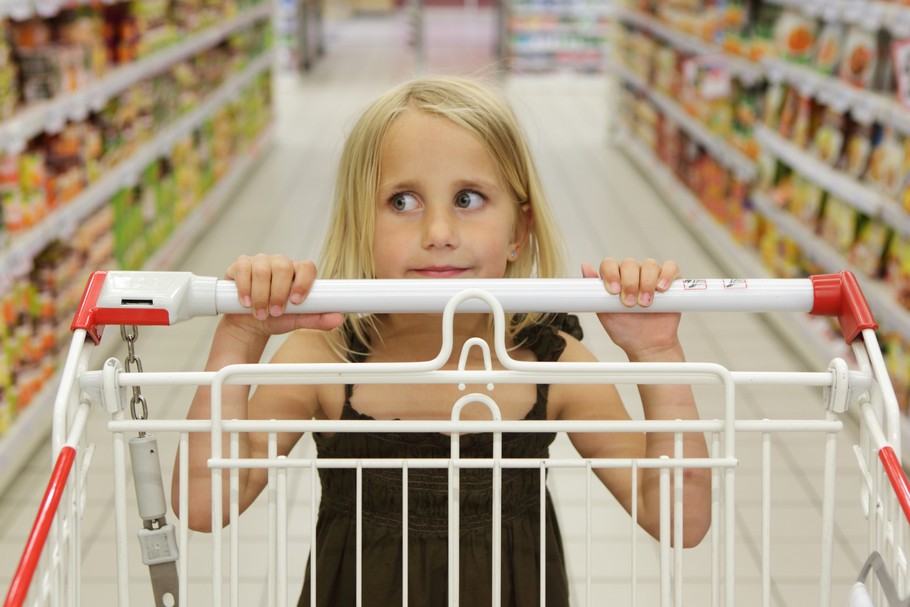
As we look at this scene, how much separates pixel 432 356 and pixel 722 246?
4290 millimetres

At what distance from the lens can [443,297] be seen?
1.06m

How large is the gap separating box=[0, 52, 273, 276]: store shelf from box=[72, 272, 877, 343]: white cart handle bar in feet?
7.14

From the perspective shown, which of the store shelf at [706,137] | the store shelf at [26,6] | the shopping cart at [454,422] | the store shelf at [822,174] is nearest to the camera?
the shopping cart at [454,422]

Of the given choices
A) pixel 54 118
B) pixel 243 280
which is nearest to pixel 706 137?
pixel 54 118

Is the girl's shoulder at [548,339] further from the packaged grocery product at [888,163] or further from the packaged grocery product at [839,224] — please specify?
the packaged grocery product at [839,224]

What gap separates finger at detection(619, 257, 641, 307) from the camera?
1.09 m

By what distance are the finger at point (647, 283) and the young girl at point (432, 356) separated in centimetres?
10

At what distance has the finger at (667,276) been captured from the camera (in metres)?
1.10

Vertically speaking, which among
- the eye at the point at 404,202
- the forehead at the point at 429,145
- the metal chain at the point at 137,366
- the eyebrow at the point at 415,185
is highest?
the forehead at the point at 429,145

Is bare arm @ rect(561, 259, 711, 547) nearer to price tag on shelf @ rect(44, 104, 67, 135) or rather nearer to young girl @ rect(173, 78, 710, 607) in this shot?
young girl @ rect(173, 78, 710, 607)

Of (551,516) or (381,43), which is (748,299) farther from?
(381,43)

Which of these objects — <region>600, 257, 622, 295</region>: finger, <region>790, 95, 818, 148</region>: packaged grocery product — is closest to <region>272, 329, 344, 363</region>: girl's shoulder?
<region>600, 257, 622, 295</region>: finger

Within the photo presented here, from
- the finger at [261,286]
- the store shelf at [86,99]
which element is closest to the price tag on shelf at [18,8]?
the store shelf at [86,99]

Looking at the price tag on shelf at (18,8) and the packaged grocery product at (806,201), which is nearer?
the price tag on shelf at (18,8)
